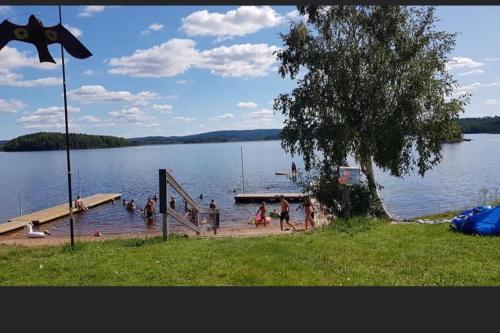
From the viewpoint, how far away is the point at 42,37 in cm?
1022

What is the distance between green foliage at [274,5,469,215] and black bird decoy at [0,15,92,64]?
11732mm

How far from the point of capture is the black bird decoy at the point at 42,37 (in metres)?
9.91

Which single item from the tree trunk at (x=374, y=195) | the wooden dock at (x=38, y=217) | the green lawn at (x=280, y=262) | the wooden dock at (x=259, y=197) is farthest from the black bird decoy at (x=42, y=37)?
the wooden dock at (x=259, y=197)

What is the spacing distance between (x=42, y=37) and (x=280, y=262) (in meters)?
7.06

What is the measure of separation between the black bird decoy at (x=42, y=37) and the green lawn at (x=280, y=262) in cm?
450

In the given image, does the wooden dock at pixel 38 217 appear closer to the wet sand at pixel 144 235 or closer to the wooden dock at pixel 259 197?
the wet sand at pixel 144 235

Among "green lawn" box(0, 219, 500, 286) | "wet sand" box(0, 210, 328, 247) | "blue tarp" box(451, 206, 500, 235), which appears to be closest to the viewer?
"green lawn" box(0, 219, 500, 286)

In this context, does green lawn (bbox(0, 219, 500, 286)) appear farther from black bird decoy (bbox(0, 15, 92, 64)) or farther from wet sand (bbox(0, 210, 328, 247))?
black bird decoy (bbox(0, 15, 92, 64))

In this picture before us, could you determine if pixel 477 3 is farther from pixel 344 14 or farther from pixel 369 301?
pixel 344 14

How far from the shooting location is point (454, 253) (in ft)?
30.3

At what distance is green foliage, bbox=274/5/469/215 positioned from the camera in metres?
19.3

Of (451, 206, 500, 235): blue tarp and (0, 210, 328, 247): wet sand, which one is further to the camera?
(0, 210, 328, 247): wet sand

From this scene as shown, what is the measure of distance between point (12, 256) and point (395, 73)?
15655mm

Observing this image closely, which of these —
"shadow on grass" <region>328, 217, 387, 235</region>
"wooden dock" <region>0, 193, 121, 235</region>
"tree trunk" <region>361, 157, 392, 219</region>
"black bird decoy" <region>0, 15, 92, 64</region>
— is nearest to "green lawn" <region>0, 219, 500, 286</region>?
"shadow on grass" <region>328, 217, 387, 235</region>
